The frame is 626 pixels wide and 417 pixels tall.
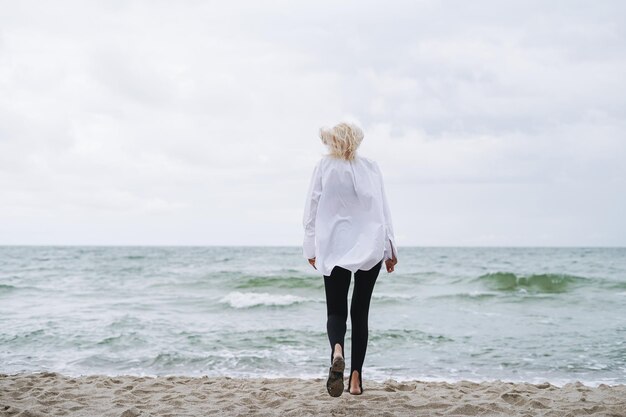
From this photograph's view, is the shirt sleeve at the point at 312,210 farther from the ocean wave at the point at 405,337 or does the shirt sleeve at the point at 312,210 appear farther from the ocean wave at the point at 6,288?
the ocean wave at the point at 6,288

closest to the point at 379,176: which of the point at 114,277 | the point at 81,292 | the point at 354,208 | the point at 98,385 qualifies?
the point at 354,208

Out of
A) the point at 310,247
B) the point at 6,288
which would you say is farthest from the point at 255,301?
the point at 310,247

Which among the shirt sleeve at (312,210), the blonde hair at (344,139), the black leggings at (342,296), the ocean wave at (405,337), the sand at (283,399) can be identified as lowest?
the ocean wave at (405,337)

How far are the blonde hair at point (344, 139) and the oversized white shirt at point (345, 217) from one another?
52 millimetres

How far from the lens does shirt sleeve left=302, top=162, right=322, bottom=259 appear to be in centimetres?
385

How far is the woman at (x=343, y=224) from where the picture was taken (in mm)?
3727

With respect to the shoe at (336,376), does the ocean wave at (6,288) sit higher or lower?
lower

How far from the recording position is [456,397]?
4.55 m

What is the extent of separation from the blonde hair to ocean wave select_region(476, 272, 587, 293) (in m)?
15.7

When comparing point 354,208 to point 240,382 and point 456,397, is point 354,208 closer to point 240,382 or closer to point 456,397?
point 456,397

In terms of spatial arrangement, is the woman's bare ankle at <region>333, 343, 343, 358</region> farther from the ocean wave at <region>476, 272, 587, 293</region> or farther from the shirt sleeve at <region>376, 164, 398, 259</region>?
the ocean wave at <region>476, 272, 587, 293</region>

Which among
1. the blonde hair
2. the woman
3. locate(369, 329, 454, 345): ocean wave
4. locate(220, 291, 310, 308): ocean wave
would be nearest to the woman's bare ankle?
the woman

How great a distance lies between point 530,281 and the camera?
1973cm

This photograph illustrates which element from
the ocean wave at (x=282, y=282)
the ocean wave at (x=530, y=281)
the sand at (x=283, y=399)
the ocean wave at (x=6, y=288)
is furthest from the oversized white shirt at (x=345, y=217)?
the ocean wave at (x=530, y=281)
